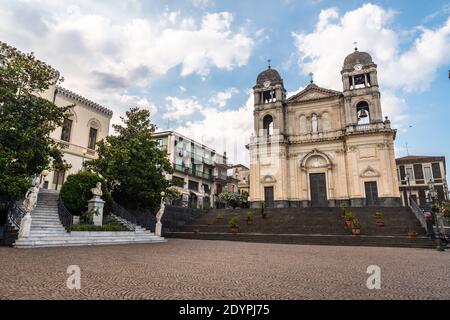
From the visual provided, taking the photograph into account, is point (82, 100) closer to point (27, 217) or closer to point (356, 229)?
point (27, 217)

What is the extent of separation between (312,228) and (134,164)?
1394 cm

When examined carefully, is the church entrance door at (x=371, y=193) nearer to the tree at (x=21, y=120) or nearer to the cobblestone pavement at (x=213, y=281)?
the cobblestone pavement at (x=213, y=281)

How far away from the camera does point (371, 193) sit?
3038 centimetres

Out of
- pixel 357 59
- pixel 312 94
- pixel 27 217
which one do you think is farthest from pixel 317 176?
pixel 27 217

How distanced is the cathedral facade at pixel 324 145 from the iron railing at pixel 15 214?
78.6 ft

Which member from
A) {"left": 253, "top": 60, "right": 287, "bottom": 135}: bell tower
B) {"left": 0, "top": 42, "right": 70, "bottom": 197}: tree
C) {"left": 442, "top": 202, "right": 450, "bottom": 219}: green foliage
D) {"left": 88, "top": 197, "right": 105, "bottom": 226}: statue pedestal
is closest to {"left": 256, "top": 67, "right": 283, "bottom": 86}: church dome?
{"left": 253, "top": 60, "right": 287, "bottom": 135}: bell tower

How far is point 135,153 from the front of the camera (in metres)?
21.2

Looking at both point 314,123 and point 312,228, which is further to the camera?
point 314,123

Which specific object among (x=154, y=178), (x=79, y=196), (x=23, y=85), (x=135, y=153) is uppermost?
(x=23, y=85)

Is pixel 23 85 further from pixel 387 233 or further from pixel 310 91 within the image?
pixel 310 91

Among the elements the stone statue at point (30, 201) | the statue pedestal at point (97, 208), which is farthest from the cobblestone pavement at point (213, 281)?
the statue pedestal at point (97, 208)

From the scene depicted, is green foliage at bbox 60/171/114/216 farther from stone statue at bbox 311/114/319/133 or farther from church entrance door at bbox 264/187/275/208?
stone statue at bbox 311/114/319/133

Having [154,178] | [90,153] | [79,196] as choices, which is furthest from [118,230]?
[90,153]
